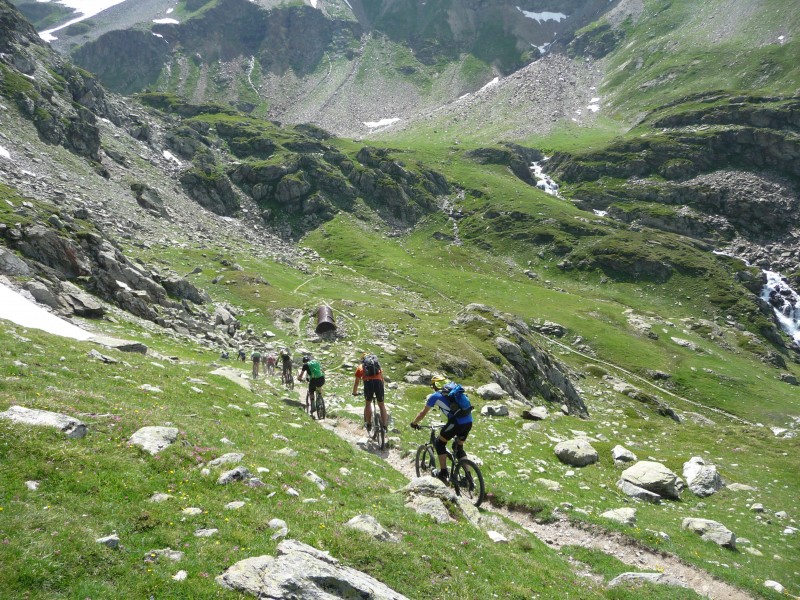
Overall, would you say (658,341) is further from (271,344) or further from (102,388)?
(102,388)

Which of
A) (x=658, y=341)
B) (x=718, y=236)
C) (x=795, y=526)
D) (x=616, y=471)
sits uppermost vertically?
(x=718, y=236)

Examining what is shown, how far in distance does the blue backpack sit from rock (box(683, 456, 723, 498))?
17.8 meters

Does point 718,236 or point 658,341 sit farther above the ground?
point 718,236

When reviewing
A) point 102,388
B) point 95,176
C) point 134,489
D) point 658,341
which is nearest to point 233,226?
point 95,176

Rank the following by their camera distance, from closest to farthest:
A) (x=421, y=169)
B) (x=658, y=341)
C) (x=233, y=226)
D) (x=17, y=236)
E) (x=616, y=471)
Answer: (x=616, y=471)
(x=17, y=236)
(x=658, y=341)
(x=233, y=226)
(x=421, y=169)

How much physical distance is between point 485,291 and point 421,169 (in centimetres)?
9673

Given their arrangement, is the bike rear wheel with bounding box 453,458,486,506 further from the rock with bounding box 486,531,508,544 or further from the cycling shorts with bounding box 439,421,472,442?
the rock with bounding box 486,531,508,544

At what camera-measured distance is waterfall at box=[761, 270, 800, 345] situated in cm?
13950

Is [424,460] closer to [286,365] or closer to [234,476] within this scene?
[234,476]

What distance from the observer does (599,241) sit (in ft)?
512

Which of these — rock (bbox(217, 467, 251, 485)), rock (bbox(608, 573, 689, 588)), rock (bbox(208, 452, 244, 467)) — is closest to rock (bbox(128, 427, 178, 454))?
rock (bbox(208, 452, 244, 467))

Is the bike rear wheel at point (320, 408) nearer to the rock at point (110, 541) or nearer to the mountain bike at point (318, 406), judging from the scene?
the mountain bike at point (318, 406)

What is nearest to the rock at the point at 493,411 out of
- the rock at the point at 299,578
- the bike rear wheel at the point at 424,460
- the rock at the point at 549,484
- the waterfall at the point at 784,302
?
the rock at the point at 549,484

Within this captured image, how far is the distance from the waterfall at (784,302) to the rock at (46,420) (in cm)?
17598
